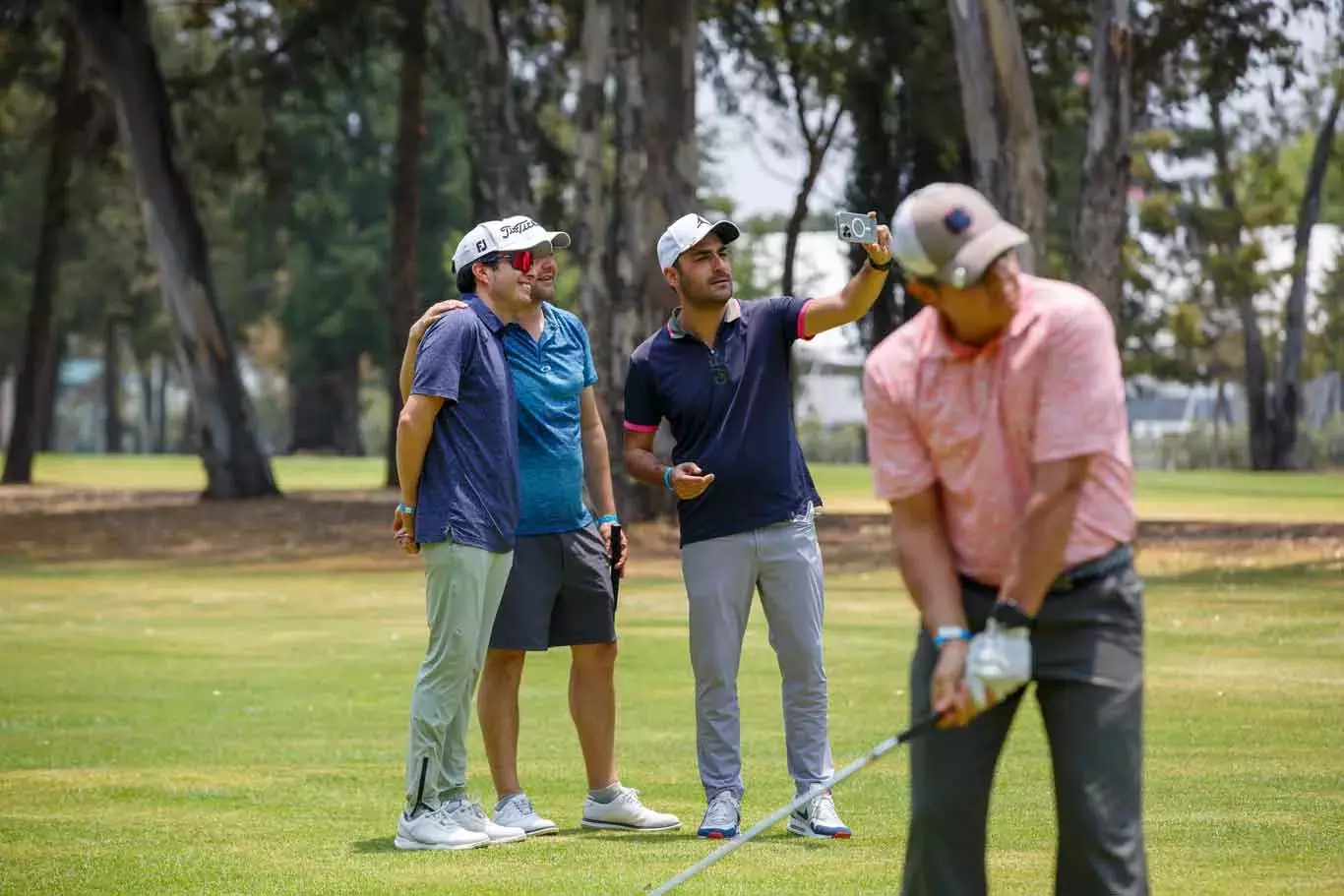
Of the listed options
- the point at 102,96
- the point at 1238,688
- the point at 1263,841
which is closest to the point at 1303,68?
the point at 1238,688

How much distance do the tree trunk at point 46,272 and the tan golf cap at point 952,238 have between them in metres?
39.3

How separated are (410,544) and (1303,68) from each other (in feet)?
86.4

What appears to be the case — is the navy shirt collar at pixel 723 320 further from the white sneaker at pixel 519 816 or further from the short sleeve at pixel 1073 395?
the short sleeve at pixel 1073 395

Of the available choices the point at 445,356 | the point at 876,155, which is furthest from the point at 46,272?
the point at 445,356

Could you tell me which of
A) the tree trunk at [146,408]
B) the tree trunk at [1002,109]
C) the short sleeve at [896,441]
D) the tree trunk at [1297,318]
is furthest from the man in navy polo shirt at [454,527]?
the tree trunk at [146,408]

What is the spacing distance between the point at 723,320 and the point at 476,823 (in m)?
2.20

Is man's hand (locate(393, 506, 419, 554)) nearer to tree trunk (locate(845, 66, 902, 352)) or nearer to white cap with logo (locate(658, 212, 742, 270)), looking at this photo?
white cap with logo (locate(658, 212, 742, 270))

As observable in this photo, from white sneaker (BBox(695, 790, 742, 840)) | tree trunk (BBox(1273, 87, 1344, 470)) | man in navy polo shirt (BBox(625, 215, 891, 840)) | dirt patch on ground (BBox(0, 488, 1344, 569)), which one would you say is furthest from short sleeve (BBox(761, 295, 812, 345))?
tree trunk (BBox(1273, 87, 1344, 470))

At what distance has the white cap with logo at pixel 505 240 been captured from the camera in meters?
9.16

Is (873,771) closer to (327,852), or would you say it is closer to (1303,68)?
(327,852)

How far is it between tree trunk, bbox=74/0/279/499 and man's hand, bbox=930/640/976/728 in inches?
1238

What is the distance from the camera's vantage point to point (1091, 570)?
5637mm

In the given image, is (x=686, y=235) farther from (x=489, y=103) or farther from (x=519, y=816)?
Result: (x=489, y=103)

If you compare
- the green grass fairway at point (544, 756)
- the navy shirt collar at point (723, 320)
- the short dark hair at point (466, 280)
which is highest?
the short dark hair at point (466, 280)
